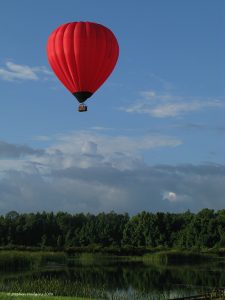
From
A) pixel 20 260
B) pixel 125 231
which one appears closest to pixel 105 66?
pixel 20 260

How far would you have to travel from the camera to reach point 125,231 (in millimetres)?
77188

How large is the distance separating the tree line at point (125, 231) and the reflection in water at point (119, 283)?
3114 centimetres

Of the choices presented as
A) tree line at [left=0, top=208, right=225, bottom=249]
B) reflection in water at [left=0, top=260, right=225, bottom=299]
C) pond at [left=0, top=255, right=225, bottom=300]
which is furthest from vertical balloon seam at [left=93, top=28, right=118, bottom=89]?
tree line at [left=0, top=208, right=225, bottom=249]

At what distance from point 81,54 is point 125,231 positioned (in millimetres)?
61653

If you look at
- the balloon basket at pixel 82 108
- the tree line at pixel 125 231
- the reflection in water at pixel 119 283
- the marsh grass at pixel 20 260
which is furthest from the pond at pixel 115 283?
the tree line at pixel 125 231

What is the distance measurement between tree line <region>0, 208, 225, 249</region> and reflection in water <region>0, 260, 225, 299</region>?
31.1 metres

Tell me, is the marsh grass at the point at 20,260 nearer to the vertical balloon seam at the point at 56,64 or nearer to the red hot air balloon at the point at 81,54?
the vertical balloon seam at the point at 56,64

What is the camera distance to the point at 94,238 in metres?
79.6

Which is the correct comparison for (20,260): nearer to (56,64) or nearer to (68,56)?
(56,64)

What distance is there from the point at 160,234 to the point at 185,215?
690 cm

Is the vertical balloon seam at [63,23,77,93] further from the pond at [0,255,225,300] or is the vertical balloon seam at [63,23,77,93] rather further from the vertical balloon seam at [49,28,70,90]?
the pond at [0,255,225,300]

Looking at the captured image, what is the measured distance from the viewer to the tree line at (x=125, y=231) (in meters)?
71.1

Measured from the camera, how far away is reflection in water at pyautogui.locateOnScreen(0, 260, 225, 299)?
79.2 ft

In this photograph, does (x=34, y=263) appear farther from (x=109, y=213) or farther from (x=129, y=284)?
(x=109, y=213)
